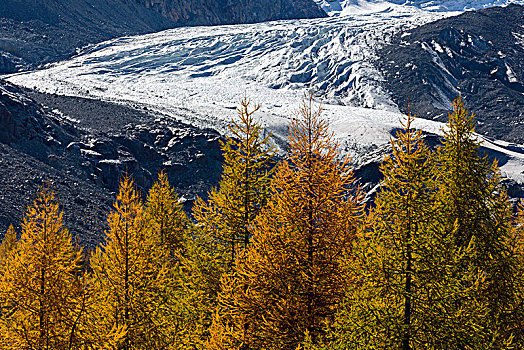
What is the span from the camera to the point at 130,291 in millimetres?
11328

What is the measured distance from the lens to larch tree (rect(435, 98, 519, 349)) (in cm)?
1015

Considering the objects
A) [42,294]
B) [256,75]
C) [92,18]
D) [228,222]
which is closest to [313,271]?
[228,222]

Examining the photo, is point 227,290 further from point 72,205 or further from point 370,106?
point 370,106

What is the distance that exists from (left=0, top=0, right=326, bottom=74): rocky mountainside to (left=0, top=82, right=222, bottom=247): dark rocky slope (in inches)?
1756

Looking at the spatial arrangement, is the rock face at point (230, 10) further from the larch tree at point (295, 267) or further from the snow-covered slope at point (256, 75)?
the larch tree at point (295, 267)

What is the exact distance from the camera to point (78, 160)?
5538 cm

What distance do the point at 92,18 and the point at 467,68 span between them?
98.6 m

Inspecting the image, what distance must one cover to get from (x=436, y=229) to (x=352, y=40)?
115 m

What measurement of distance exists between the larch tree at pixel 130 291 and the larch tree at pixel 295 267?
2.03 metres

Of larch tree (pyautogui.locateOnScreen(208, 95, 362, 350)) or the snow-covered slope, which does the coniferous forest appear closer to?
larch tree (pyautogui.locateOnScreen(208, 95, 362, 350))

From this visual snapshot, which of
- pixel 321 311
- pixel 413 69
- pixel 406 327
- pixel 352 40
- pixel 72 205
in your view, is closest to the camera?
pixel 406 327

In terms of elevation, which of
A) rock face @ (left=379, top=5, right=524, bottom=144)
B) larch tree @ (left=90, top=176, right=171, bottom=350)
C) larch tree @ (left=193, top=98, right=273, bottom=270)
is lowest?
rock face @ (left=379, top=5, right=524, bottom=144)

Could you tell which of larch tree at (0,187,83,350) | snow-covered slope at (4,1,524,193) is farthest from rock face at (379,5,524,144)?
larch tree at (0,187,83,350)

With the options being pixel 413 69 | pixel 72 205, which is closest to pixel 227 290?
pixel 72 205
